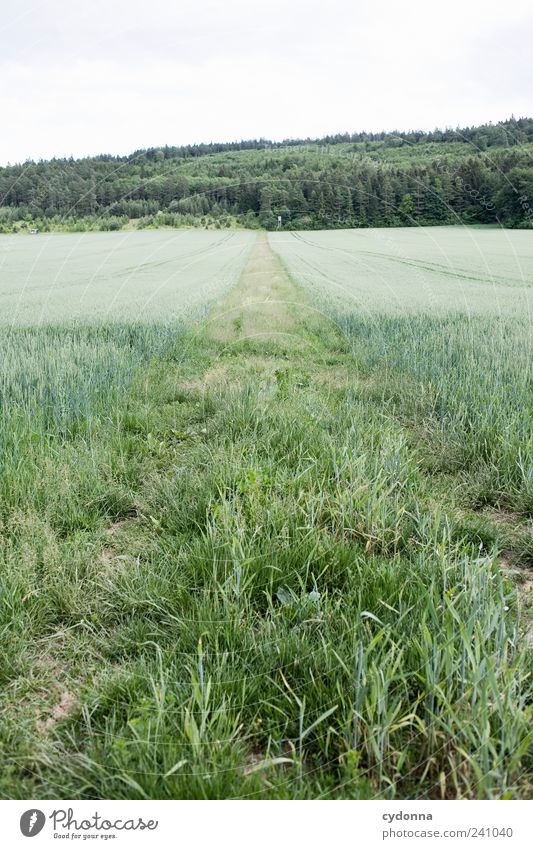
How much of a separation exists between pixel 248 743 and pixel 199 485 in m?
1.63

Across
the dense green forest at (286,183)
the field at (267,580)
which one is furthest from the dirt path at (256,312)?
the field at (267,580)

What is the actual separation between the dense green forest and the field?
1.43m

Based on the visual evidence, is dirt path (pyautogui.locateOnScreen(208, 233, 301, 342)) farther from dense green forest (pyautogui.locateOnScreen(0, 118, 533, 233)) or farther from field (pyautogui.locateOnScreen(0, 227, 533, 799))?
field (pyautogui.locateOnScreen(0, 227, 533, 799))

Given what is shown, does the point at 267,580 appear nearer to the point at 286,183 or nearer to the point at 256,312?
the point at 286,183

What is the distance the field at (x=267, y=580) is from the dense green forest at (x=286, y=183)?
1431 millimetres

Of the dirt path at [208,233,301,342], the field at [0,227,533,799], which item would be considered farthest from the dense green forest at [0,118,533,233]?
the dirt path at [208,233,301,342]

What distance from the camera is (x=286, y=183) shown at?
21.4ft

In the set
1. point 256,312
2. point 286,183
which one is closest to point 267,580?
point 286,183

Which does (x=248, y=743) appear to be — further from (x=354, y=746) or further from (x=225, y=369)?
(x=225, y=369)

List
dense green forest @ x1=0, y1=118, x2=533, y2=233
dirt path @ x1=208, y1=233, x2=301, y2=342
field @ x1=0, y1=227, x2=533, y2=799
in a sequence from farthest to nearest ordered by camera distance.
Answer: dirt path @ x1=208, y1=233, x2=301, y2=342 → dense green forest @ x1=0, y1=118, x2=533, y2=233 → field @ x1=0, y1=227, x2=533, y2=799

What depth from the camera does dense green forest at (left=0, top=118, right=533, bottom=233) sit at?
4250 millimetres

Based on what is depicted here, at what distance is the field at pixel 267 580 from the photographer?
52.5 inches

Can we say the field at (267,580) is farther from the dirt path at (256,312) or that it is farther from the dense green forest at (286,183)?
the dirt path at (256,312)

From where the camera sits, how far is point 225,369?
679cm
